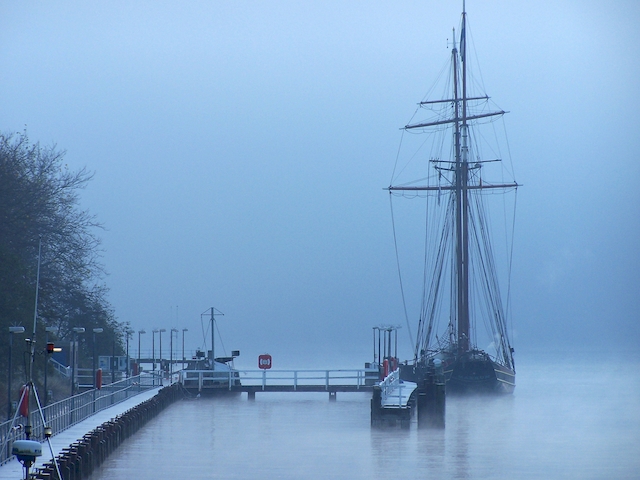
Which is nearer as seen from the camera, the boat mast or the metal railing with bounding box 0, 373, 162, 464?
the metal railing with bounding box 0, 373, 162, 464

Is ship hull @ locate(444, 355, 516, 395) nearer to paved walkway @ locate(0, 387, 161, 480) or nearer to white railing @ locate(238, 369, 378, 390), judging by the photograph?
white railing @ locate(238, 369, 378, 390)

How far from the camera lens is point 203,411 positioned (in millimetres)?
48094

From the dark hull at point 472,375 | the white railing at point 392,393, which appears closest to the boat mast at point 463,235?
the dark hull at point 472,375

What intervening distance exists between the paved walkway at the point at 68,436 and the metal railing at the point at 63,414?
22 cm

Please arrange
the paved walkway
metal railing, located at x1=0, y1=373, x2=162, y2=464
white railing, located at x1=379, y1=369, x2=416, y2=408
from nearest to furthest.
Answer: the paved walkway < metal railing, located at x1=0, y1=373, x2=162, y2=464 < white railing, located at x1=379, y1=369, x2=416, y2=408

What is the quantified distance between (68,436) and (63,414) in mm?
1793

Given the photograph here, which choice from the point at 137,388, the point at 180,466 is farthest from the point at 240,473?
the point at 137,388

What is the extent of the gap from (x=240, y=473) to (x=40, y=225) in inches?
835

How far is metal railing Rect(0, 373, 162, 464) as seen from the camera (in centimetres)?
2370

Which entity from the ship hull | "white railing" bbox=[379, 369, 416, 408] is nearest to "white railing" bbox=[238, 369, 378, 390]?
the ship hull

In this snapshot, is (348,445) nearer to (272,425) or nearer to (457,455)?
(457,455)

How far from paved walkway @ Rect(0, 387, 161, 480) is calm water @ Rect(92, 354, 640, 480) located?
3.99ft

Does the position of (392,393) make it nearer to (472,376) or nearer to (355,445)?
(355,445)

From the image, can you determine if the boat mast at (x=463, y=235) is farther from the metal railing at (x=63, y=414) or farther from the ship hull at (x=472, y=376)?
the metal railing at (x=63, y=414)
